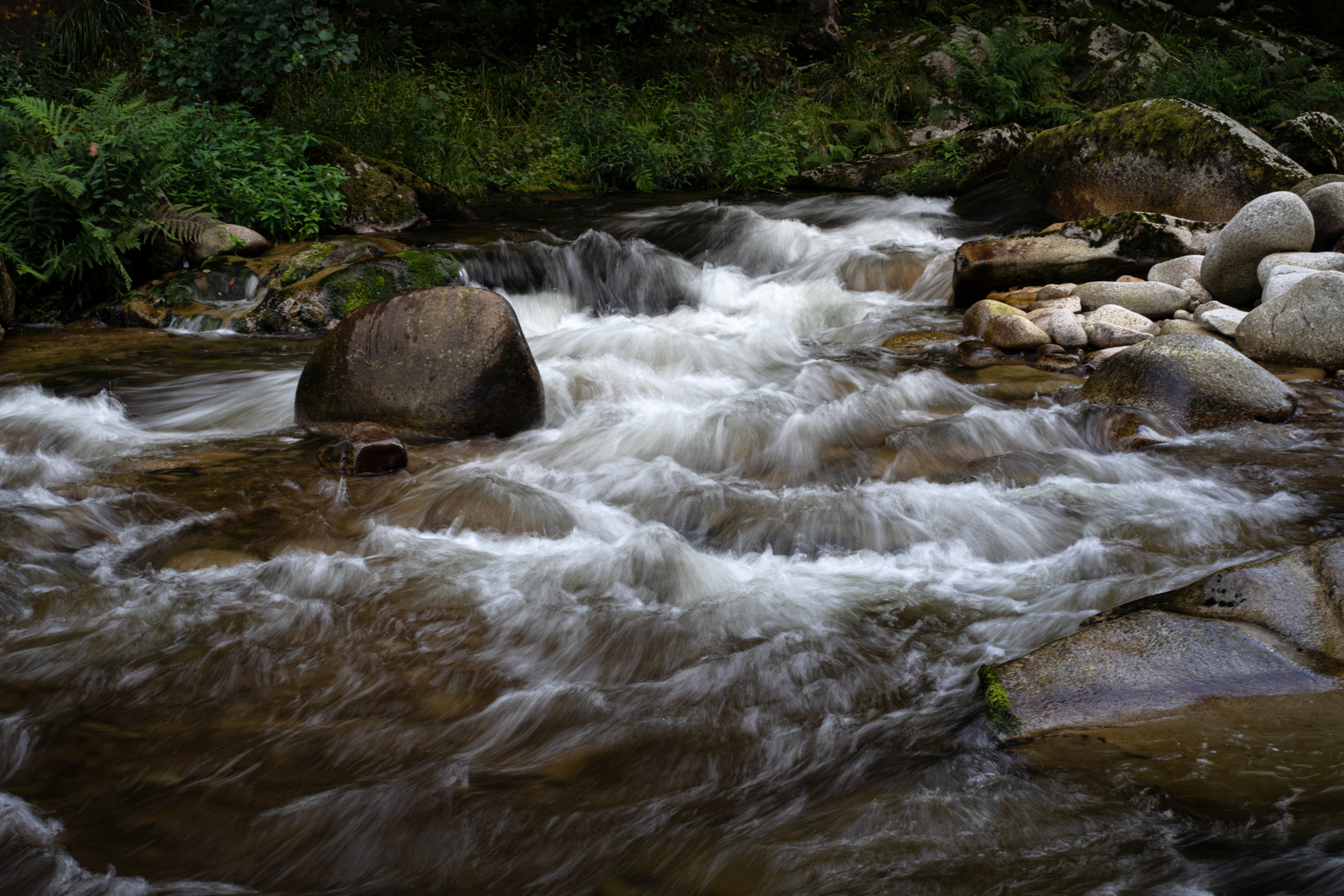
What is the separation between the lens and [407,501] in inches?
163

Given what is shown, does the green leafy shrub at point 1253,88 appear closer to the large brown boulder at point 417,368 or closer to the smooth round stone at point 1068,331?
the smooth round stone at point 1068,331

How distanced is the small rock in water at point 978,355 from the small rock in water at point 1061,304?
672mm

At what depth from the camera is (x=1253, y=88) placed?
39.7ft

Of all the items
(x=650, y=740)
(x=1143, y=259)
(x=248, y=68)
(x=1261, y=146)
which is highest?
(x=248, y=68)

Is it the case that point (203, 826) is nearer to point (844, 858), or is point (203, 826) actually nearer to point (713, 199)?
point (844, 858)

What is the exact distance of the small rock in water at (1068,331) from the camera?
6277 mm

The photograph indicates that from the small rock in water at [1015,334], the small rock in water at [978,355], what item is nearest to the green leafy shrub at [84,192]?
the small rock in water at [978,355]

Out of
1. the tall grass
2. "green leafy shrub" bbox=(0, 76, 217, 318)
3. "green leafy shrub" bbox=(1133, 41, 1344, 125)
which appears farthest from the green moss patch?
"green leafy shrub" bbox=(1133, 41, 1344, 125)

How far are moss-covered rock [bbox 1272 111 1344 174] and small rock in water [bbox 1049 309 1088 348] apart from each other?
4.19 m

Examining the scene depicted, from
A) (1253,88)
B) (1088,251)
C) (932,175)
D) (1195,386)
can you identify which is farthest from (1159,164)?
(1253,88)

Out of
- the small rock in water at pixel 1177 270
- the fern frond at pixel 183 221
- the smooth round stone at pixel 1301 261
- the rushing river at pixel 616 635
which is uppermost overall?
the fern frond at pixel 183 221

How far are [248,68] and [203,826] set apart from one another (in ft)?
33.0

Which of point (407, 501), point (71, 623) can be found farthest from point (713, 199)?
point (71, 623)

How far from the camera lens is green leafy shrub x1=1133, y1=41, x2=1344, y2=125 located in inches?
473
